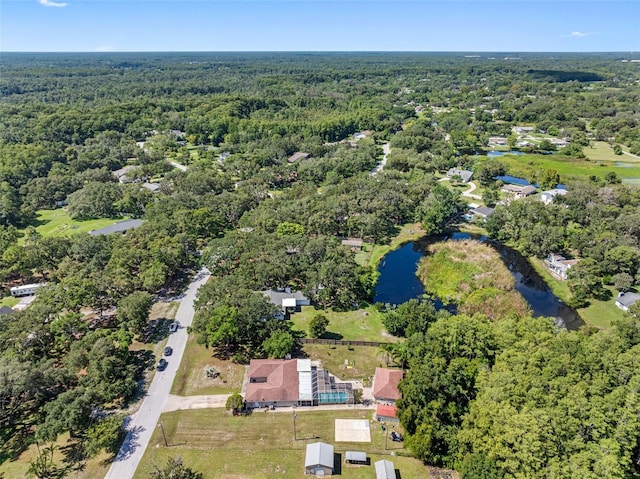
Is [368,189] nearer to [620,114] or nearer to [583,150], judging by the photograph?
[583,150]

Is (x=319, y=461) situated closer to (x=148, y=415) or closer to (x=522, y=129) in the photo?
(x=148, y=415)

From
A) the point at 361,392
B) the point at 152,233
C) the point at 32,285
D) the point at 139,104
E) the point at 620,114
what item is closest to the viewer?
the point at 361,392

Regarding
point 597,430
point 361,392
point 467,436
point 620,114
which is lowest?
point 361,392

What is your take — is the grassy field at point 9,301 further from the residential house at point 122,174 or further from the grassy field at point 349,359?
the residential house at point 122,174

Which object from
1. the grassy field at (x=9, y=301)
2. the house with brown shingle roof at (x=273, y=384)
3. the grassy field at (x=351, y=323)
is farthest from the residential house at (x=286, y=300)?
the grassy field at (x=9, y=301)

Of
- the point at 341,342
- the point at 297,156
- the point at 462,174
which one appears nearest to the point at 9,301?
the point at 341,342

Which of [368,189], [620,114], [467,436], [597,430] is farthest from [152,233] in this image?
[620,114]
